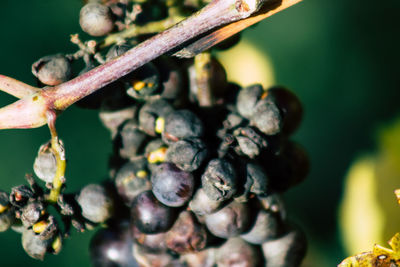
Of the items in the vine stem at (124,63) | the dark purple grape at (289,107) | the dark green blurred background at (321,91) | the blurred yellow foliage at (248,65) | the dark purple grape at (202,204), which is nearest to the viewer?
the vine stem at (124,63)

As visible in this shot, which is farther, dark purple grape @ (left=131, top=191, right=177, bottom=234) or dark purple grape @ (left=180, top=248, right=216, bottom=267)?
dark purple grape @ (left=180, top=248, right=216, bottom=267)

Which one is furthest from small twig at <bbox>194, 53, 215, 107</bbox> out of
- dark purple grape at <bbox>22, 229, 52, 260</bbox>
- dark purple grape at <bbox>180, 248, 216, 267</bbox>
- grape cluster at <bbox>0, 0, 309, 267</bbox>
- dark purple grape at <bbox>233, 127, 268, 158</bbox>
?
dark purple grape at <bbox>22, 229, 52, 260</bbox>

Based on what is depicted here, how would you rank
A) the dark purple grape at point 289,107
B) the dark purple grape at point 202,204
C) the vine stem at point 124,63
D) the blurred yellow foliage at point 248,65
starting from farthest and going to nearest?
the blurred yellow foliage at point 248,65, the dark purple grape at point 289,107, the dark purple grape at point 202,204, the vine stem at point 124,63

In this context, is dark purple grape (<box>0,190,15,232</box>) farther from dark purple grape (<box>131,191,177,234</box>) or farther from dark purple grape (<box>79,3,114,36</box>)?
dark purple grape (<box>79,3,114,36</box>)

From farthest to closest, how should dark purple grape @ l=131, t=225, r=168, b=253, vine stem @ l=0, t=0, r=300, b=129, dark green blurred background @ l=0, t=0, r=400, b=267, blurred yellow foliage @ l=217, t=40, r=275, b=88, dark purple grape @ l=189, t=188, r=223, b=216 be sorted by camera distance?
1. blurred yellow foliage @ l=217, t=40, r=275, b=88
2. dark green blurred background @ l=0, t=0, r=400, b=267
3. dark purple grape @ l=131, t=225, r=168, b=253
4. dark purple grape @ l=189, t=188, r=223, b=216
5. vine stem @ l=0, t=0, r=300, b=129

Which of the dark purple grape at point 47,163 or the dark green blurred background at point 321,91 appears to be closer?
the dark purple grape at point 47,163

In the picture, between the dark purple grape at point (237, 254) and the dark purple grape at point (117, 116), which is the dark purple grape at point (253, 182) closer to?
the dark purple grape at point (237, 254)

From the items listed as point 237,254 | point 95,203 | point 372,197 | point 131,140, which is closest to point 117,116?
point 131,140

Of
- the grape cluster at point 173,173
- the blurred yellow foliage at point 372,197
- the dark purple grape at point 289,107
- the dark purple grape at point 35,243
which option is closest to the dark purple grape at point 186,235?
the grape cluster at point 173,173
